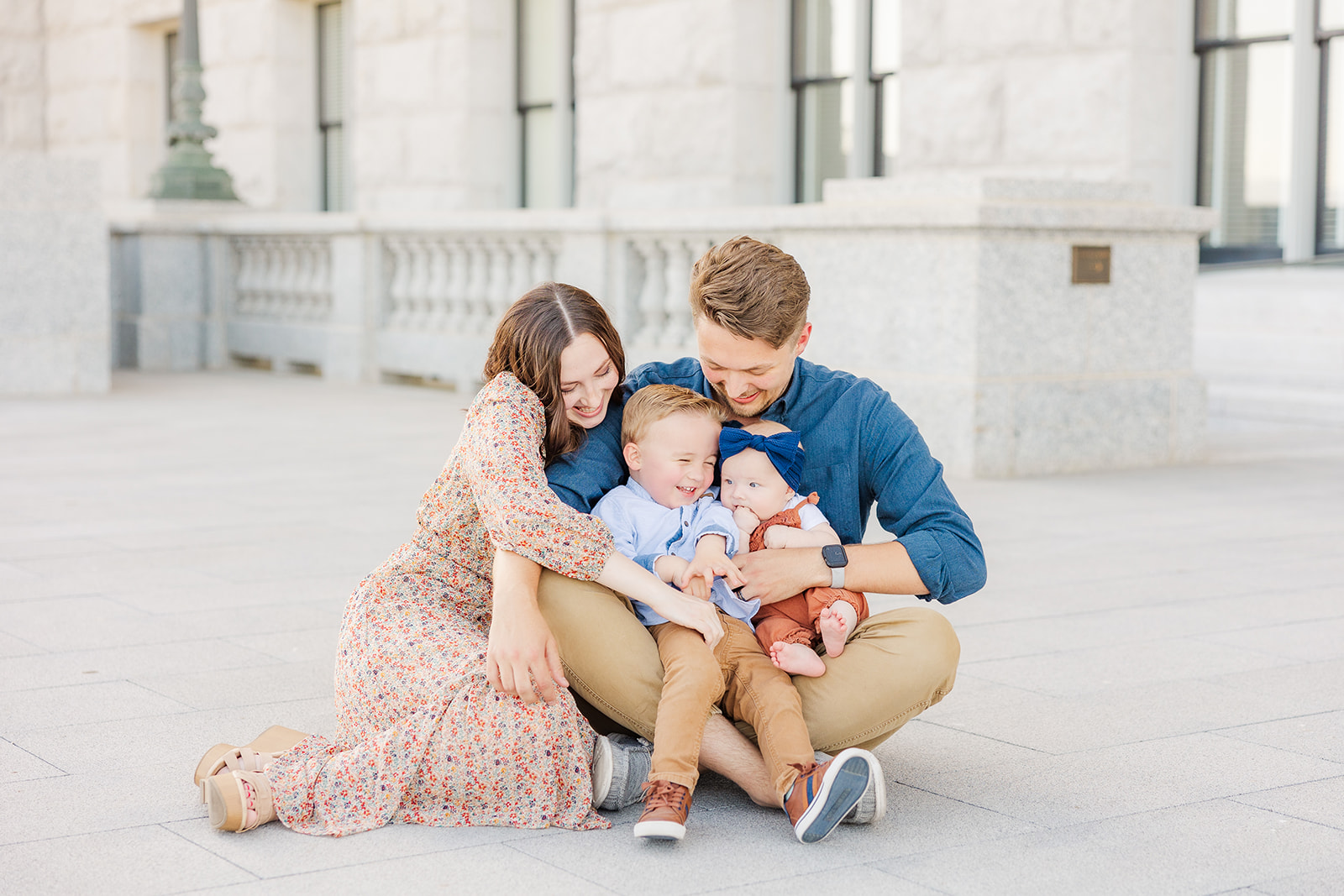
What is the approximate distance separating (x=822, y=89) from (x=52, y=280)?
6555 millimetres

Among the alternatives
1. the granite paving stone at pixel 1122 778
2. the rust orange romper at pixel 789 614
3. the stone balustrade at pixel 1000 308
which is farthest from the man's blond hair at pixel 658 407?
the stone balustrade at pixel 1000 308

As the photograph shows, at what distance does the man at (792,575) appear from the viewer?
342 centimetres

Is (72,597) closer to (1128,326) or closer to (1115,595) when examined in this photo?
(1115,595)

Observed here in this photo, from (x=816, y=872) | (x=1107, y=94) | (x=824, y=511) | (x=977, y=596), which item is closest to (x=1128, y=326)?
(x=1107, y=94)

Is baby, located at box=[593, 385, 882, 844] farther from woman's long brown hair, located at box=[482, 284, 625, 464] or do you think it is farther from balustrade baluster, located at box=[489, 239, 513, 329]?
balustrade baluster, located at box=[489, 239, 513, 329]

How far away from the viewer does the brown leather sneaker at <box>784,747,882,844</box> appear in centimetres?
315

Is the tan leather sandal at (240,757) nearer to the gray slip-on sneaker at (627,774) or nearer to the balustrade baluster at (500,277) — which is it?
the gray slip-on sneaker at (627,774)

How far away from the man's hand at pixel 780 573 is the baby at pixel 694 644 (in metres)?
0.05

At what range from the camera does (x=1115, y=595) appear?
5645mm

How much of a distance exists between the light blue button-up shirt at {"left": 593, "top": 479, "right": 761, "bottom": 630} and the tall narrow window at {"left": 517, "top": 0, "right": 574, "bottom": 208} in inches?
540

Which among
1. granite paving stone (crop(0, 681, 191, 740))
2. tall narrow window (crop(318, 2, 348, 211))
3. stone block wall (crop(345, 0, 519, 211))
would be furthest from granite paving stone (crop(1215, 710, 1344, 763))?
tall narrow window (crop(318, 2, 348, 211))

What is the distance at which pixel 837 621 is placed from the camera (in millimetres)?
3393

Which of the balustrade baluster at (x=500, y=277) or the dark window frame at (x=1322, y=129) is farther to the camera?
the balustrade baluster at (x=500, y=277)

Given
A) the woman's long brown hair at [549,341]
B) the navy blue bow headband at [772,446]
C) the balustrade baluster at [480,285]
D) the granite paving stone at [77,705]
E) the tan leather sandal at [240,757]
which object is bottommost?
the granite paving stone at [77,705]
